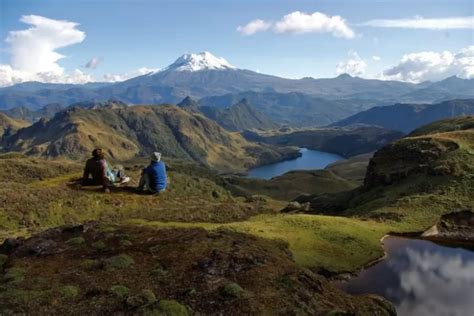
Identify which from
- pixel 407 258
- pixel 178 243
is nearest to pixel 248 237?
pixel 178 243

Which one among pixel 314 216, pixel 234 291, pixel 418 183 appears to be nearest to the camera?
pixel 234 291

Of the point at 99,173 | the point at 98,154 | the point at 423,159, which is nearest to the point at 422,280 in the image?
the point at 98,154

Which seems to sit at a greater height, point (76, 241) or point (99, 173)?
point (99, 173)

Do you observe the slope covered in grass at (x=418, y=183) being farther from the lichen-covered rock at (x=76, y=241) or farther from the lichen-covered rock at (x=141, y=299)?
the lichen-covered rock at (x=141, y=299)

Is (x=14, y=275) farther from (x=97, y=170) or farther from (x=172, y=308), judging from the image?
(x=97, y=170)

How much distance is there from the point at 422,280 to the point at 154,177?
80.5 feet

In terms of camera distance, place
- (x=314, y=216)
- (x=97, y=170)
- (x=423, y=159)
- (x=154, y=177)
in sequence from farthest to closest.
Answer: (x=423, y=159), (x=97, y=170), (x=314, y=216), (x=154, y=177)

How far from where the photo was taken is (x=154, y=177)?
42250mm

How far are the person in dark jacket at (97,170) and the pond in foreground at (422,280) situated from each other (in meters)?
24.9

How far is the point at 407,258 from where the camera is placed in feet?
112

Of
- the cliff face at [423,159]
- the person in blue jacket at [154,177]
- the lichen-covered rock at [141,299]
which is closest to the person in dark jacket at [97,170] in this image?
the person in blue jacket at [154,177]

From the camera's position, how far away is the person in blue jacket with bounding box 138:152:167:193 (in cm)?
4094

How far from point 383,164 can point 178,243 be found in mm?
53771

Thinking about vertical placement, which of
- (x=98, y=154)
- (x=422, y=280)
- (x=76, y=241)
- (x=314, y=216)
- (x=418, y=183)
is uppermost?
(x=98, y=154)
